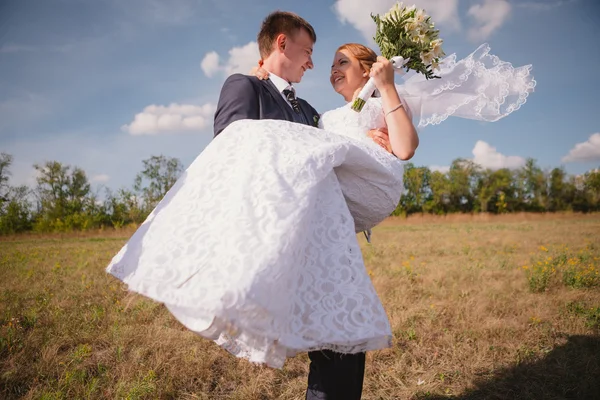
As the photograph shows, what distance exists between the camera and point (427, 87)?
9.47 feet

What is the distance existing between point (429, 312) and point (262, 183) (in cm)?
413

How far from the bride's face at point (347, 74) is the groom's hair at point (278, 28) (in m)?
0.35

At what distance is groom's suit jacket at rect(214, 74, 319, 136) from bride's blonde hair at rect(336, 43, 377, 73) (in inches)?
32.9

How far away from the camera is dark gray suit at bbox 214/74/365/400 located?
171 centimetres

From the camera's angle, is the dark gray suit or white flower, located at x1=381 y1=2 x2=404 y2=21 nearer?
the dark gray suit

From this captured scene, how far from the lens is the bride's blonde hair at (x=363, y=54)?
8.53ft

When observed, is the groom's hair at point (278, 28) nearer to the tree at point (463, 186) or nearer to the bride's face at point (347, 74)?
the bride's face at point (347, 74)

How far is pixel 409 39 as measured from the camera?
2.64 meters

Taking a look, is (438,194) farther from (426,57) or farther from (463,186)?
(426,57)

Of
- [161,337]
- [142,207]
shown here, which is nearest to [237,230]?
[161,337]

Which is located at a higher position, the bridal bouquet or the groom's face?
the bridal bouquet

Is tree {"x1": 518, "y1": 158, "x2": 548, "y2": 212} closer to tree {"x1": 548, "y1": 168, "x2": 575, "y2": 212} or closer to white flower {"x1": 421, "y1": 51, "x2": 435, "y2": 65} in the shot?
tree {"x1": 548, "y1": 168, "x2": 575, "y2": 212}

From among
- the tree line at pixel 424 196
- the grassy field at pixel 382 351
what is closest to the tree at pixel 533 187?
the tree line at pixel 424 196

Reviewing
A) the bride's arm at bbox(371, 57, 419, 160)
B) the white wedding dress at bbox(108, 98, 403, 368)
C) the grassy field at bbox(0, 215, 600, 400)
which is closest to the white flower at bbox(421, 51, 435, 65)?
the bride's arm at bbox(371, 57, 419, 160)
